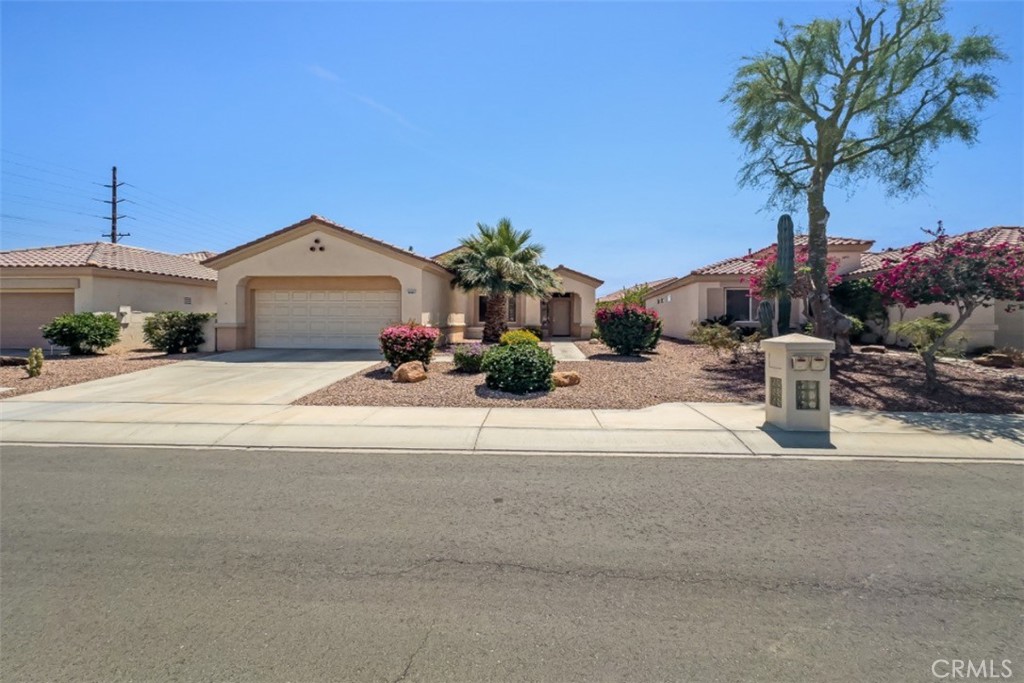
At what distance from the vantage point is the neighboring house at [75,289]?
2003 cm

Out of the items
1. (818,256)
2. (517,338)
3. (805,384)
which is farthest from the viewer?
(818,256)

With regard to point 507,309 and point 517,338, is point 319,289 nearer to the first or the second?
point 507,309

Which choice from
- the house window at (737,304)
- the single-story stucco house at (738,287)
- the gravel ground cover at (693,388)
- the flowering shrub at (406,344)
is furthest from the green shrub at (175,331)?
the house window at (737,304)

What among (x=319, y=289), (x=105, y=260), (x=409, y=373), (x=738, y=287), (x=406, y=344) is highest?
(x=105, y=260)

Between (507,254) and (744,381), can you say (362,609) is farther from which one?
(507,254)

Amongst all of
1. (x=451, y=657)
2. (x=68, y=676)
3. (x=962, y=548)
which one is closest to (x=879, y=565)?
(x=962, y=548)

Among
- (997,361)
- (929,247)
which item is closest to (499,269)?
(929,247)

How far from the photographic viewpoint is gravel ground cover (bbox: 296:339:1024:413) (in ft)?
34.5

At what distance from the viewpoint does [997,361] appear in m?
15.0

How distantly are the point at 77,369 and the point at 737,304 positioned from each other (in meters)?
23.8

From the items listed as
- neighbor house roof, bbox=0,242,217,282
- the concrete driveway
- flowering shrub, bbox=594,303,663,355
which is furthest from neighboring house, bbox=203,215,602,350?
flowering shrub, bbox=594,303,663,355

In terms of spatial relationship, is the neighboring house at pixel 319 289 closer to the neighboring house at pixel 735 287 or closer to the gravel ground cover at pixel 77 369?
the gravel ground cover at pixel 77 369

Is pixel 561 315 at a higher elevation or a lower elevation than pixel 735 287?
lower

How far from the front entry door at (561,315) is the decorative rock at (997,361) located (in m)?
15.9
